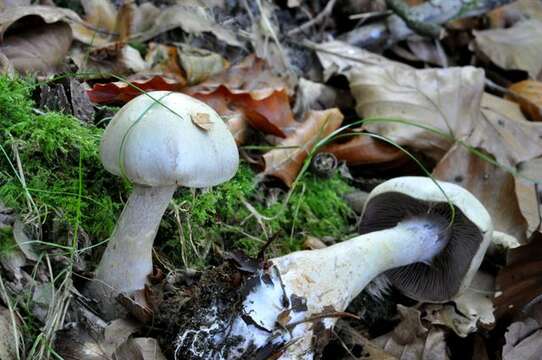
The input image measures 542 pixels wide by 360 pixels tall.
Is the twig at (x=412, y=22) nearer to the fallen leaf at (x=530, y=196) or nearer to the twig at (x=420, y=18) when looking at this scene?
the twig at (x=420, y=18)

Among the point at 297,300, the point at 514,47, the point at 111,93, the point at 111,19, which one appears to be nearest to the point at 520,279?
the point at 297,300

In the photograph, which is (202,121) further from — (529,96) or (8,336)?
(529,96)

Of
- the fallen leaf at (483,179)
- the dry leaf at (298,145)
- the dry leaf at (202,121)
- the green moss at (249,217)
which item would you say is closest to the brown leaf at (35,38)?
the green moss at (249,217)

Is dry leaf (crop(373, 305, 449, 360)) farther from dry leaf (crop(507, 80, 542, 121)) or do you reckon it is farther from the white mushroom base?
dry leaf (crop(507, 80, 542, 121))

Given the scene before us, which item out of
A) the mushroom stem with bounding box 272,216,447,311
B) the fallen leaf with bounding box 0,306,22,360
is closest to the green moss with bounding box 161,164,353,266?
the mushroom stem with bounding box 272,216,447,311

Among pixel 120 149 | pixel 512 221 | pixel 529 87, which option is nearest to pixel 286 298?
pixel 120 149

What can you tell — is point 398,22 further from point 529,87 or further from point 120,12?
point 120,12
